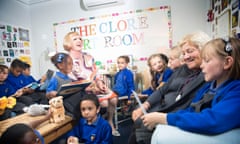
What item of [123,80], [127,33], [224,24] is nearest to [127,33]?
[127,33]

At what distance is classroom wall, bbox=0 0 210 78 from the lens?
1509 mm

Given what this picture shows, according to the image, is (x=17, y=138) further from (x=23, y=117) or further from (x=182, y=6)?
(x=182, y=6)

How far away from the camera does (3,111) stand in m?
0.93

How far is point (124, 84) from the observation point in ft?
5.90

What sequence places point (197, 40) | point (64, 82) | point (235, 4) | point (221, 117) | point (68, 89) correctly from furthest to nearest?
1. point (64, 82)
2. point (68, 89)
3. point (235, 4)
4. point (197, 40)
5. point (221, 117)

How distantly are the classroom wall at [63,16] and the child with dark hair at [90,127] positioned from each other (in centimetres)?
72

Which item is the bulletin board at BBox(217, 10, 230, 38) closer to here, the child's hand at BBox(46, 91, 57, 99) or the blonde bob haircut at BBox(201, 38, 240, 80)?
the blonde bob haircut at BBox(201, 38, 240, 80)

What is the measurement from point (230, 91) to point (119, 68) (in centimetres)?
142

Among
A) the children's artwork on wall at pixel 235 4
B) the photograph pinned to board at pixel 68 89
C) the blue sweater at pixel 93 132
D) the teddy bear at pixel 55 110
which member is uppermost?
the children's artwork on wall at pixel 235 4

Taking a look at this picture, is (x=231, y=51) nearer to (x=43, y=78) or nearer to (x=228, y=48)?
(x=228, y=48)

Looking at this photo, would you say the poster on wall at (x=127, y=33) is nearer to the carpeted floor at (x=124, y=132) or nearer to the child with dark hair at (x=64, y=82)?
the child with dark hair at (x=64, y=82)

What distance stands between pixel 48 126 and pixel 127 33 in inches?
51.1

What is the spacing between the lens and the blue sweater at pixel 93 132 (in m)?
1.09

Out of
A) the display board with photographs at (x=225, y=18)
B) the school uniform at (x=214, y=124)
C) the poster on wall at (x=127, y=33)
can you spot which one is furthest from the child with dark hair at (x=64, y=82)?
the display board with photographs at (x=225, y=18)
